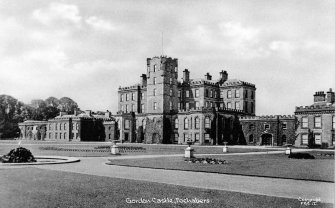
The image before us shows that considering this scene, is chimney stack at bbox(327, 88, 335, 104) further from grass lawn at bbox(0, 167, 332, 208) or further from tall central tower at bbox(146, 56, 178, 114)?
grass lawn at bbox(0, 167, 332, 208)

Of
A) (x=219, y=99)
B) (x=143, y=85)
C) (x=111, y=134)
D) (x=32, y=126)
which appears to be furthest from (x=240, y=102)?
(x=32, y=126)

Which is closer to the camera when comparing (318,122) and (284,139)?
(318,122)

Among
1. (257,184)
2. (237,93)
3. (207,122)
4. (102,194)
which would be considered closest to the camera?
(102,194)

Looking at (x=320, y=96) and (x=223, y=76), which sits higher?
(x=223, y=76)

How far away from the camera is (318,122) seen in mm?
54219

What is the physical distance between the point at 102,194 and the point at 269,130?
180 ft

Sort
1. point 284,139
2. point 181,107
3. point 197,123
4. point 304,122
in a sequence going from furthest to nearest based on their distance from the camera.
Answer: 1. point 181,107
2. point 197,123
3. point 284,139
4. point 304,122

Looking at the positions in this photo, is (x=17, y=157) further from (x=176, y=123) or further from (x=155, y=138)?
(x=176, y=123)

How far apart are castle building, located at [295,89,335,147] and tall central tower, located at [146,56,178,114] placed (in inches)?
984

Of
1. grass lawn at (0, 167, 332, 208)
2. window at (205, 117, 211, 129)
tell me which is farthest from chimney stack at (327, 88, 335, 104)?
grass lawn at (0, 167, 332, 208)

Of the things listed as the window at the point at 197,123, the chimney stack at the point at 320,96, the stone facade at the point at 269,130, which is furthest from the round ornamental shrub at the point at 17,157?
the chimney stack at the point at 320,96

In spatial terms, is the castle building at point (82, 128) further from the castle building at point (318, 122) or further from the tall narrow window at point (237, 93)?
the castle building at point (318, 122)

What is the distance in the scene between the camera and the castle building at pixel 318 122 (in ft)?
173

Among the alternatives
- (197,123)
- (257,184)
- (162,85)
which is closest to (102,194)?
(257,184)
